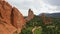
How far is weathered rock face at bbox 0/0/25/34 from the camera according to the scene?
58.3 metres

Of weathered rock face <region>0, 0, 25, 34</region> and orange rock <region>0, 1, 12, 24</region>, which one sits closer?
weathered rock face <region>0, 0, 25, 34</region>

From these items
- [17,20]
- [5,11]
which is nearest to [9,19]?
[17,20]

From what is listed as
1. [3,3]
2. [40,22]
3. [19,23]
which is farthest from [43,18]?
[3,3]

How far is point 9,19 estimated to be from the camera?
65438 mm

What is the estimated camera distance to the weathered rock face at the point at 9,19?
A: 191 feet

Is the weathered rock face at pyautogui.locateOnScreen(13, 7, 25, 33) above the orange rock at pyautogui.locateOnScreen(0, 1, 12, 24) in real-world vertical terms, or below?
below

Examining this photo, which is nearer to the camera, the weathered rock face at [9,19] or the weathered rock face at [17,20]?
the weathered rock face at [9,19]

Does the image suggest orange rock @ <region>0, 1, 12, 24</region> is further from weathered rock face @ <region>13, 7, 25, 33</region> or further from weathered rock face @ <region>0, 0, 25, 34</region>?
weathered rock face @ <region>13, 7, 25, 33</region>

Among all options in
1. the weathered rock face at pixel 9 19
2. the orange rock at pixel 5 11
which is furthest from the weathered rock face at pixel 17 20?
the orange rock at pixel 5 11

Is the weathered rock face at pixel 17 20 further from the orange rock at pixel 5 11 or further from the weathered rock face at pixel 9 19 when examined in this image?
the orange rock at pixel 5 11

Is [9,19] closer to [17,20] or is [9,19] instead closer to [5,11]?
[17,20]

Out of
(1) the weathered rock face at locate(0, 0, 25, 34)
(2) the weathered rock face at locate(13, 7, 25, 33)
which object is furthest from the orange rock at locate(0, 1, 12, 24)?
(2) the weathered rock face at locate(13, 7, 25, 33)

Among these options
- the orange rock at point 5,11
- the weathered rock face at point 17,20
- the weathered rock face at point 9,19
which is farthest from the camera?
the weathered rock face at point 17,20

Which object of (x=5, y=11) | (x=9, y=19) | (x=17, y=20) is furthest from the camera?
(x=17, y=20)
